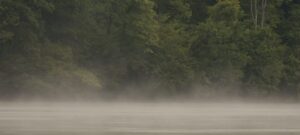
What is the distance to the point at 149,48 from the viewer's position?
50.2 metres

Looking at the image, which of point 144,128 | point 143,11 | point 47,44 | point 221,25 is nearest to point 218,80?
point 221,25

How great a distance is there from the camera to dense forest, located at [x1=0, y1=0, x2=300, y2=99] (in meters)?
45.4

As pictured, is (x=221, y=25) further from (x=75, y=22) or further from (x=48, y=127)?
(x=48, y=127)

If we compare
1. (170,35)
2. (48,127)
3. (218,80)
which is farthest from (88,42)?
(48,127)

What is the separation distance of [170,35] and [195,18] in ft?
18.2

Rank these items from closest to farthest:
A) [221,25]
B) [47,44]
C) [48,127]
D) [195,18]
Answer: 1. [48,127]
2. [47,44]
3. [221,25]
4. [195,18]

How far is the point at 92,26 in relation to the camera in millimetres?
50469

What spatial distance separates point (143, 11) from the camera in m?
49.3

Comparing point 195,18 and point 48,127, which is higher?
point 195,18

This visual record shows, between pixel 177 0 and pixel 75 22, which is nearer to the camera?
pixel 75 22

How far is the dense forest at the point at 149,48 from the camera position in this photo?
149 ft

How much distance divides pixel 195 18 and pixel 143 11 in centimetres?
892

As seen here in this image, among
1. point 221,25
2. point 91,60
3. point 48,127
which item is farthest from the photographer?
point 221,25

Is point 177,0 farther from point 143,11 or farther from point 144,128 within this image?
point 144,128
